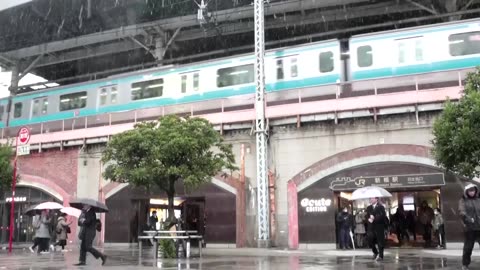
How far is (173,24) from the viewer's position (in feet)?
112

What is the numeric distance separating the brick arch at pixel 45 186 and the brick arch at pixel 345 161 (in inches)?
470

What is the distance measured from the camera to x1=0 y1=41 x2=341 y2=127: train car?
73.5ft

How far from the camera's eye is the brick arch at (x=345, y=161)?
19.2 meters

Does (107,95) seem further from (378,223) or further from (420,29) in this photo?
(378,223)

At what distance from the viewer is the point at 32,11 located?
118 feet

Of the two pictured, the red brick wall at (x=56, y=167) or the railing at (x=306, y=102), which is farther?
the red brick wall at (x=56, y=167)

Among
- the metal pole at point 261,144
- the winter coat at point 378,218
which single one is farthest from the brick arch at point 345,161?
the winter coat at point 378,218

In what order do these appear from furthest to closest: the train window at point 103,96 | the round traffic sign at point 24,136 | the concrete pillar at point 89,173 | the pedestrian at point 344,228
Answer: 1. the train window at point 103,96
2. the concrete pillar at point 89,173
3. the pedestrian at point 344,228
4. the round traffic sign at point 24,136

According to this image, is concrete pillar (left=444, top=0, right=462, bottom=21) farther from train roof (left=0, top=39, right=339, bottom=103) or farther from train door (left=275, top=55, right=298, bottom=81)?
train door (left=275, top=55, right=298, bottom=81)

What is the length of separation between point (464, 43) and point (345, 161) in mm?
6576

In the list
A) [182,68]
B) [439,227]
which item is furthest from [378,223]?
[182,68]

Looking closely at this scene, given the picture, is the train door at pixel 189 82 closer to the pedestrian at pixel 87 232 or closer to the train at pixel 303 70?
the train at pixel 303 70

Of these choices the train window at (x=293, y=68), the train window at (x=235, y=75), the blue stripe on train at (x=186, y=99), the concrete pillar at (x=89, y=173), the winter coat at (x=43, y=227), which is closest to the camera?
the winter coat at (x=43, y=227)

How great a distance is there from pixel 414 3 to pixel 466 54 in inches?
428
